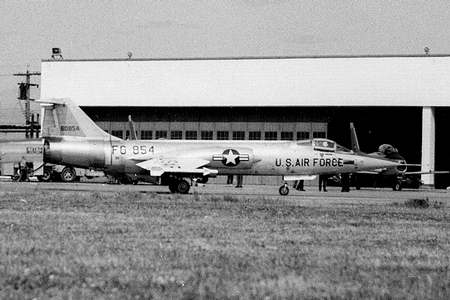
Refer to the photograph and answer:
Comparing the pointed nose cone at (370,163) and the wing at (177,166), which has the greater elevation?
the pointed nose cone at (370,163)

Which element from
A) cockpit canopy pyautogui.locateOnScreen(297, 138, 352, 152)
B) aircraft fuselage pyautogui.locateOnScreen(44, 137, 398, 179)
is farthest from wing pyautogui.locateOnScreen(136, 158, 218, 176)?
cockpit canopy pyautogui.locateOnScreen(297, 138, 352, 152)

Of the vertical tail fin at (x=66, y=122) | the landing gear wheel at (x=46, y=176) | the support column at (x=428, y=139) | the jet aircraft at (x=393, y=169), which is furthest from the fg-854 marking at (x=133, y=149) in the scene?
the support column at (x=428, y=139)

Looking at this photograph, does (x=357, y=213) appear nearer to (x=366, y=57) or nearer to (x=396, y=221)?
Answer: (x=396, y=221)

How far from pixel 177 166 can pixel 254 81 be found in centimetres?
2321

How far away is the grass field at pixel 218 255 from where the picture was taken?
7.16 metres

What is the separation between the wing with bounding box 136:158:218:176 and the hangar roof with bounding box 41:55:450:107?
21678mm

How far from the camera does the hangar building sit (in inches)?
1921

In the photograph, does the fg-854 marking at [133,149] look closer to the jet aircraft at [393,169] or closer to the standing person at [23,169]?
the jet aircraft at [393,169]

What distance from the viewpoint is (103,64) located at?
5384 cm

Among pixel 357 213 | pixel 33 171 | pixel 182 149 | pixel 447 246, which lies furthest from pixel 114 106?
pixel 447 246

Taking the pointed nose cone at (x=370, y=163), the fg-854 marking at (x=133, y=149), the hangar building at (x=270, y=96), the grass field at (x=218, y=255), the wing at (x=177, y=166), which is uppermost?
the hangar building at (x=270, y=96)

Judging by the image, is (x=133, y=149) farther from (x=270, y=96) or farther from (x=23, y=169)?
(x=23, y=169)

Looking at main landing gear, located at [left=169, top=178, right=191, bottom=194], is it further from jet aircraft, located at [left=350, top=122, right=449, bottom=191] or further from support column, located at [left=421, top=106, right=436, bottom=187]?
support column, located at [left=421, top=106, right=436, bottom=187]

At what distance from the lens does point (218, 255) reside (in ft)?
31.5
